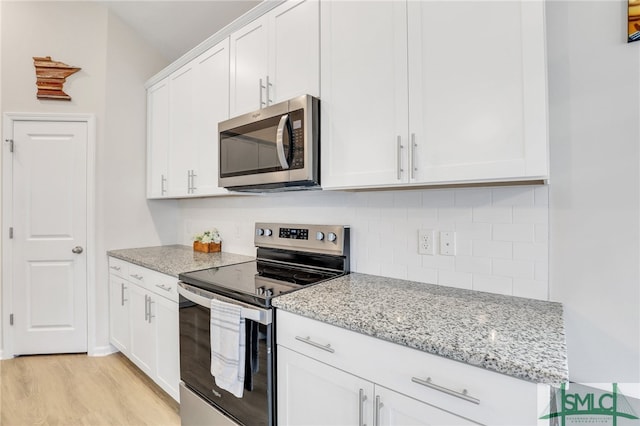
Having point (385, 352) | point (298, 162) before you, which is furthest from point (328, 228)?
point (385, 352)

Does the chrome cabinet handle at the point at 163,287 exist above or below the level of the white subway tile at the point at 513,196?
below

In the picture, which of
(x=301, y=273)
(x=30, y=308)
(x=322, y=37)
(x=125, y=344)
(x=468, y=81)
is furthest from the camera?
(x=30, y=308)

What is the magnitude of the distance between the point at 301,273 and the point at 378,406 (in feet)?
2.95

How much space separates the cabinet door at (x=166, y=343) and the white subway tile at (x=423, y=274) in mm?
1367

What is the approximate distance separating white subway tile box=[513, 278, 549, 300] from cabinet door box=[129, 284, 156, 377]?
2.15 metres

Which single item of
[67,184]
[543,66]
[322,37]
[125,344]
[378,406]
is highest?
[322,37]

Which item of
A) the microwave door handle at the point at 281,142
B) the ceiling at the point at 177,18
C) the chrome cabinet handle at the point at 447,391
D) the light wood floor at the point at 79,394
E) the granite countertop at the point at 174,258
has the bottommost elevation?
the light wood floor at the point at 79,394

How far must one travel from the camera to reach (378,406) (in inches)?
40.4

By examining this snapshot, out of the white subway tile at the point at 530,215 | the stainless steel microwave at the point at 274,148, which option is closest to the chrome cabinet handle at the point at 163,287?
the stainless steel microwave at the point at 274,148

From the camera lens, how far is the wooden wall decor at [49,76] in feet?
9.05

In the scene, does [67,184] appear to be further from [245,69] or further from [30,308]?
[245,69]

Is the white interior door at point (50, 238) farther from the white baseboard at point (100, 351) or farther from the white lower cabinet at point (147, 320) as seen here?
the white lower cabinet at point (147, 320)

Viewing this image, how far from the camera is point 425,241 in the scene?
1570mm

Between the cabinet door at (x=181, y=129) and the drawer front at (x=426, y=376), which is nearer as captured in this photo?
the drawer front at (x=426, y=376)
